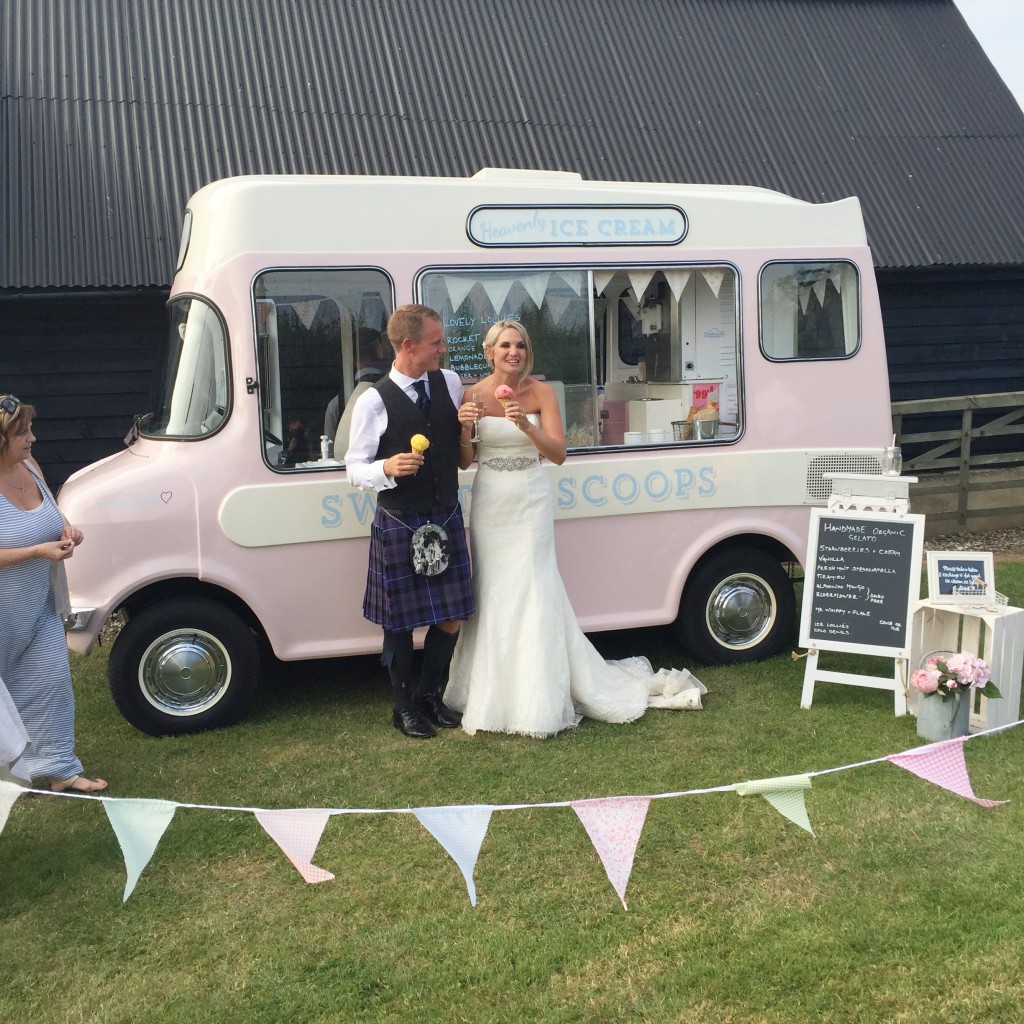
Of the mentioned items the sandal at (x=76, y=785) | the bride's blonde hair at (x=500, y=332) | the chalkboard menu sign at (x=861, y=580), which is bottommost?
the sandal at (x=76, y=785)

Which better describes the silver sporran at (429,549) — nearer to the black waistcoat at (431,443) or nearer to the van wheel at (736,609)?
the black waistcoat at (431,443)

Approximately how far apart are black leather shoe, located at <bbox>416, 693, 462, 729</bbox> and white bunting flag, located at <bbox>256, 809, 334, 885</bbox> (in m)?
1.90

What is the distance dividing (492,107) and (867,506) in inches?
266

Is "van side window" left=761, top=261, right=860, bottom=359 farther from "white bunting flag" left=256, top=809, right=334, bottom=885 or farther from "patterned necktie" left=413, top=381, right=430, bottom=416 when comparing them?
"white bunting flag" left=256, top=809, right=334, bottom=885

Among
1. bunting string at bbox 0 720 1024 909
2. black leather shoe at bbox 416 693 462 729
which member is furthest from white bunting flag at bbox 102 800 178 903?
black leather shoe at bbox 416 693 462 729

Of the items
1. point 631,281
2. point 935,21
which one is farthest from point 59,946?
point 935,21

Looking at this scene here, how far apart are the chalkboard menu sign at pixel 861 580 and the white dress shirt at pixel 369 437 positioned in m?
2.27

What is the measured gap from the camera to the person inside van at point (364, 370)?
5.44 metres

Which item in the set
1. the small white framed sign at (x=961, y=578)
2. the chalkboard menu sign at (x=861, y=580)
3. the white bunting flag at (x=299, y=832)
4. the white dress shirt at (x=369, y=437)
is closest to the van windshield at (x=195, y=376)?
the white dress shirt at (x=369, y=437)

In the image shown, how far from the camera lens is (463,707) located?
5.43 metres

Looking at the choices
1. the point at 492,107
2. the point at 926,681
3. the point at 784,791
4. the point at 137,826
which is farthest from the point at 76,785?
the point at 492,107

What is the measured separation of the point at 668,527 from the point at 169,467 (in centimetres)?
265

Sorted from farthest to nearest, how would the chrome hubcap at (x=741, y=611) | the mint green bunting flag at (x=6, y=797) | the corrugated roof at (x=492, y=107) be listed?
1. the corrugated roof at (x=492, y=107)
2. the chrome hubcap at (x=741, y=611)
3. the mint green bunting flag at (x=6, y=797)

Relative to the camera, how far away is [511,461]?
17.0 ft
